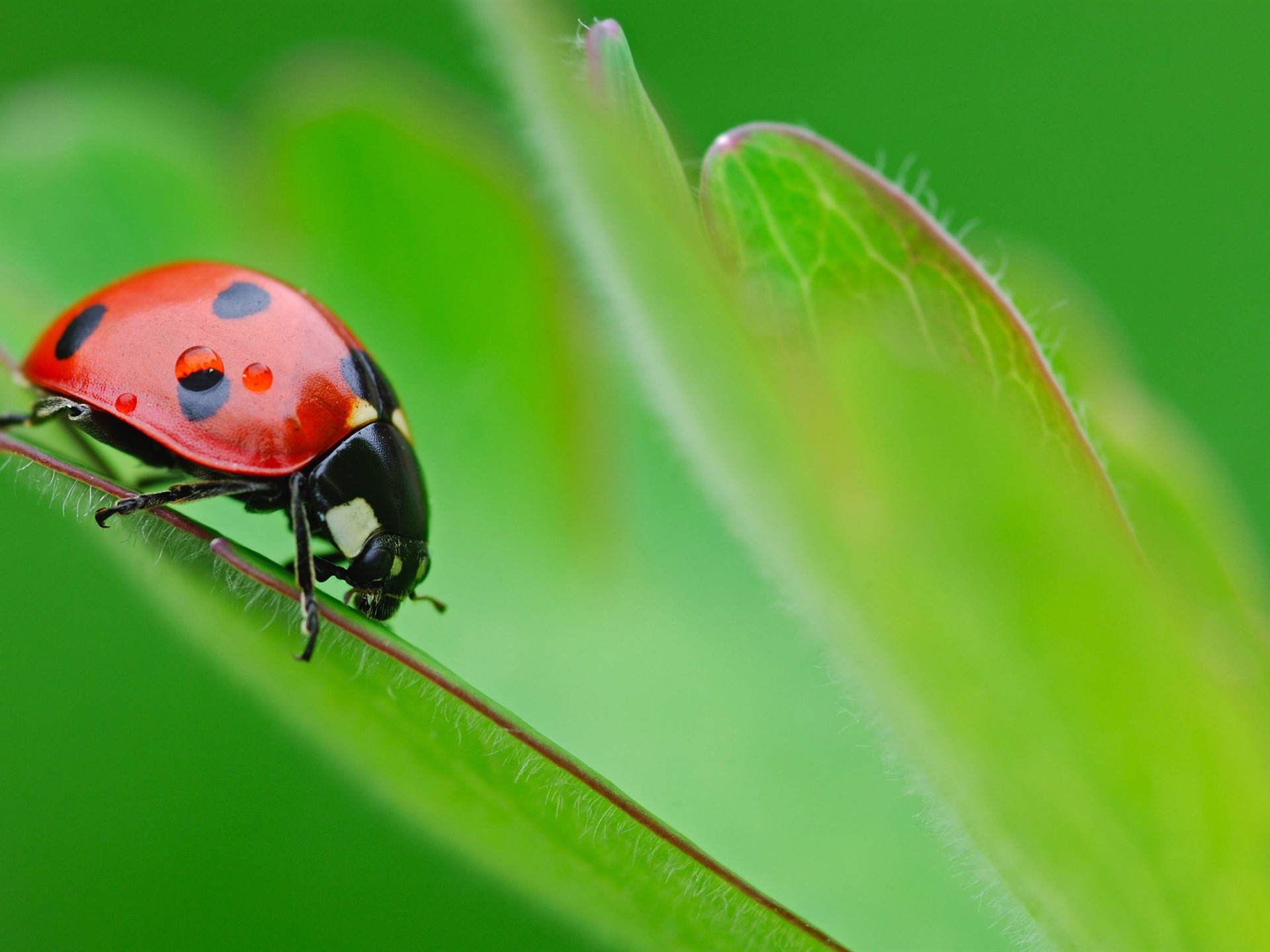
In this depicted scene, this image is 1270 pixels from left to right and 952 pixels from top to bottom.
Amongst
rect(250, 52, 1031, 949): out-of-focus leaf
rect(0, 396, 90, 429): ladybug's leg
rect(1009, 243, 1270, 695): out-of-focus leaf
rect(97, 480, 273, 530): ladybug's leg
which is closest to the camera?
rect(97, 480, 273, 530): ladybug's leg

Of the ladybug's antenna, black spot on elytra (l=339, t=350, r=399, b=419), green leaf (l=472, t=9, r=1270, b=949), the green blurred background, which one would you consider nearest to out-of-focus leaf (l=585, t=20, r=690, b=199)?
green leaf (l=472, t=9, r=1270, b=949)

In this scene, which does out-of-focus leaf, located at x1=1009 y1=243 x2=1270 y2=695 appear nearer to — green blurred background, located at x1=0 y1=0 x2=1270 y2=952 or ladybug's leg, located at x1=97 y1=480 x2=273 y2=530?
green blurred background, located at x1=0 y1=0 x2=1270 y2=952

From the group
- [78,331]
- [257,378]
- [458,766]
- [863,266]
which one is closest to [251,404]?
[257,378]

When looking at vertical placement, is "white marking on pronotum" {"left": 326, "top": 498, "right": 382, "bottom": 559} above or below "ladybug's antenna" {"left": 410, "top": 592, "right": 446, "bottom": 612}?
above

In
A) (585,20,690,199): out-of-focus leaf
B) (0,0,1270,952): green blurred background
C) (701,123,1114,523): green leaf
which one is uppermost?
(585,20,690,199): out-of-focus leaf

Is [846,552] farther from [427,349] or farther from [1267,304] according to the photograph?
[1267,304]

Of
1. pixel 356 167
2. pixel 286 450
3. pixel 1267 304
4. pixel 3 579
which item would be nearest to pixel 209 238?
pixel 356 167

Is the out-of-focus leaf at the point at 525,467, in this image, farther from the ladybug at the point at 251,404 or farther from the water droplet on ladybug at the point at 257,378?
the water droplet on ladybug at the point at 257,378
